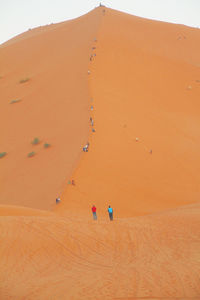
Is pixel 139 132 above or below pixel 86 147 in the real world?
above

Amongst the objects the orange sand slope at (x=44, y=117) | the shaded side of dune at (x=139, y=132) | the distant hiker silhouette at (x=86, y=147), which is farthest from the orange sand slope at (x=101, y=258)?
the distant hiker silhouette at (x=86, y=147)

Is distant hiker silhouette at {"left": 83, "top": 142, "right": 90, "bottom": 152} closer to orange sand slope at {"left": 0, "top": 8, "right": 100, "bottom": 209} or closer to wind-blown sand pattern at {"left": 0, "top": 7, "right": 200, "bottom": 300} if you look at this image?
wind-blown sand pattern at {"left": 0, "top": 7, "right": 200, "bottom": 300}

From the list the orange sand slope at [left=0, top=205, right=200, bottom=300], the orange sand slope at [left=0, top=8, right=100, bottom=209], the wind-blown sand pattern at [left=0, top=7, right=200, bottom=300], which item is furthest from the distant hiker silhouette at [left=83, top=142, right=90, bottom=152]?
the orange sand slope at [left=0, top=205, right=200, bottom=300]

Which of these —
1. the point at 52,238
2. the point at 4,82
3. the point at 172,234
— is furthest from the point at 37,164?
the point at 4,82

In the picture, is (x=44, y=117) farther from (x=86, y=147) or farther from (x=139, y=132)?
(x=139, y=132)

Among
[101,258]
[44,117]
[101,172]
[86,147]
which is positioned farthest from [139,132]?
[101,258]

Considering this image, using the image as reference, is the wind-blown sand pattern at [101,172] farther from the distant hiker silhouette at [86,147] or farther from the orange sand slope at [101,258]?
the distant hiker silhouette at [86,147]
